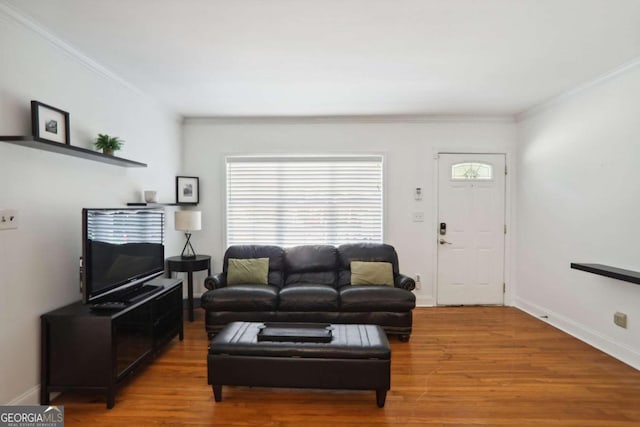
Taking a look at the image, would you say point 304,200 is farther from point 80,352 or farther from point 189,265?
point 80,352

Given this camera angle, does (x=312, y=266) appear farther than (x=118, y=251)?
Yes

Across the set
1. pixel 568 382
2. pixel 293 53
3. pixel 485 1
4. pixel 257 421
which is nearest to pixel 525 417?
pixel 568 382

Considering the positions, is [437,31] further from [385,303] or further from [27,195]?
[27,195]

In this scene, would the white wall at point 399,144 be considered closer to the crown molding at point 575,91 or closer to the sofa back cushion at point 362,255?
the crown molding at point 575,91

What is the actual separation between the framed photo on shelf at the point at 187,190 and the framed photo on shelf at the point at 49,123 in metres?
1.98

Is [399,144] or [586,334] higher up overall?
[399,144]

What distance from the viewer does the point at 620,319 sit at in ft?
9.64

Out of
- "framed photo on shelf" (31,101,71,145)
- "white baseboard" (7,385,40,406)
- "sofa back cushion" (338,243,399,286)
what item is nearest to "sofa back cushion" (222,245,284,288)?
"sofa back cushion" (338,243,399,286)

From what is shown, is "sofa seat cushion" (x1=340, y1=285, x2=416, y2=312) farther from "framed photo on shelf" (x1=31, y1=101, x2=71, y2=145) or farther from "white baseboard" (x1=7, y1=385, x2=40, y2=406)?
"framed photo on shelf" (x1=31, y1=101, x2=71, y2=145)

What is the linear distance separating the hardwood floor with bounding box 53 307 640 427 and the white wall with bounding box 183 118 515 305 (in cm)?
159

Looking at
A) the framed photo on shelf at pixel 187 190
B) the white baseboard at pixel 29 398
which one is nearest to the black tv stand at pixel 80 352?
the white baseboard at pixel 29 398

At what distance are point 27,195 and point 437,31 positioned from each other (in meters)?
3.08

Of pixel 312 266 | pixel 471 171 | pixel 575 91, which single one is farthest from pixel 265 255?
pixel 575 91

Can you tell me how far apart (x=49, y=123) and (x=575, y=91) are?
4853 mm
